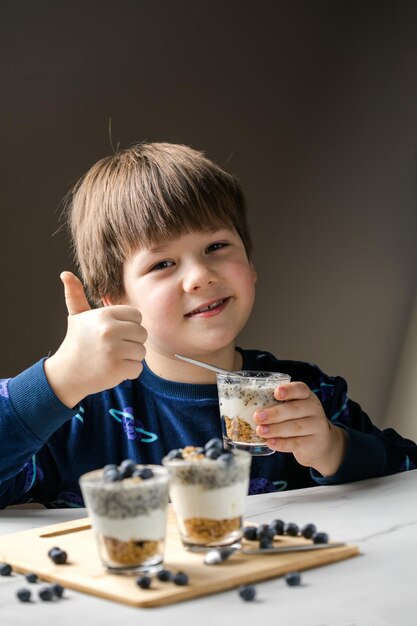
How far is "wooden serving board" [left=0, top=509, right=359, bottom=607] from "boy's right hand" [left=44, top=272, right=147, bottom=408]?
1.09 feet

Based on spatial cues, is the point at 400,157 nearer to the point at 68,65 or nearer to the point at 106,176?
the point at 68,65

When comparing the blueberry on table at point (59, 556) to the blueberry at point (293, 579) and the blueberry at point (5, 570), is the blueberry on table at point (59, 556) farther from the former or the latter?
the blueberry at point (293, 579)

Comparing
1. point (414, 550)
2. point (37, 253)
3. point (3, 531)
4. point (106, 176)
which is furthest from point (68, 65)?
point (414, 550)

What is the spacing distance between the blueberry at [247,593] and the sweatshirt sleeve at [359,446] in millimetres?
701

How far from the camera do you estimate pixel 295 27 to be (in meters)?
3.18

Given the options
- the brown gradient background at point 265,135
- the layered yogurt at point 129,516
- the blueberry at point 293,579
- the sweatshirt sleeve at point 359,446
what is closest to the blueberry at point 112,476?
the layered yogurt at point 129,516

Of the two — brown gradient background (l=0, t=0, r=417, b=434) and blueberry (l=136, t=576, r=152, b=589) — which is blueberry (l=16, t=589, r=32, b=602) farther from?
brown gradient background (l=0, t=0, r=417, b=434)

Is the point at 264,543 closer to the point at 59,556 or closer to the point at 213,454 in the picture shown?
the point at 213,454

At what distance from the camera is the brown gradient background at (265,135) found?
8.80 feet

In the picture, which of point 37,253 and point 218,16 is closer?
point 37,253

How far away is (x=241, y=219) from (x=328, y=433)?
1.97 feet

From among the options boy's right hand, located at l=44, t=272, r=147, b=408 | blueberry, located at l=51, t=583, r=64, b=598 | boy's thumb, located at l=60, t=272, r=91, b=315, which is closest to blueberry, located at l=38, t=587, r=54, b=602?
blueberry, located at l=51, t=583, r=64, b=598

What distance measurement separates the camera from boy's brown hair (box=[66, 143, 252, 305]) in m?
1.82

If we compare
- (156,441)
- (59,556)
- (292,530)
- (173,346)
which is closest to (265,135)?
(173,346)
